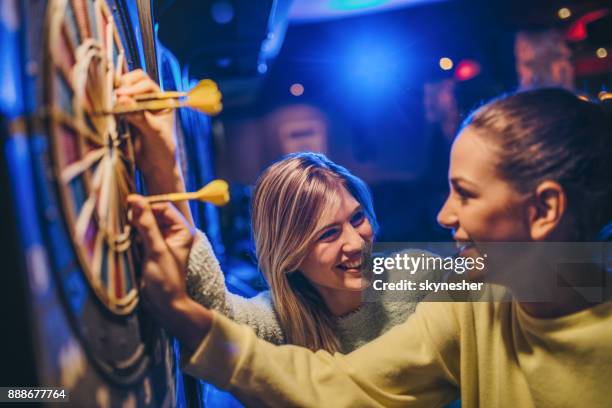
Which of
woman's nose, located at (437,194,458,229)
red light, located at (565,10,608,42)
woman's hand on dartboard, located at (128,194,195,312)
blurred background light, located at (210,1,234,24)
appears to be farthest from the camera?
red light, located at (565,10,608,42)

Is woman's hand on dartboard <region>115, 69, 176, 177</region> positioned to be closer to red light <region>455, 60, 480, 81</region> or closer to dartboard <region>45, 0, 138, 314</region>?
dartboard <region>45, 0, 138, 314</region>

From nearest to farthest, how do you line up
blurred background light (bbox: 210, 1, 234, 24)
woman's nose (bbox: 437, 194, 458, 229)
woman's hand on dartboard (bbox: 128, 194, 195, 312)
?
woman's hand on dartboard (bbox: 128, 194, 195, 312) < woman's nose (bbox: 437, 194, 458, 229) < blurred background light (bbox: 210, 1, 234, 24)

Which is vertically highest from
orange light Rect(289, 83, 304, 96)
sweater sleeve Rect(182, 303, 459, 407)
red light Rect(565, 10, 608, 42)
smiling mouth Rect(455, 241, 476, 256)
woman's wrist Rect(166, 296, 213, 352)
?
red light Rect(565, 10, 608, 42)

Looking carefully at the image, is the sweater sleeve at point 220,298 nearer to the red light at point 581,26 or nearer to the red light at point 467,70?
the red light at point 467,70

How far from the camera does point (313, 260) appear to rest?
1.04 m

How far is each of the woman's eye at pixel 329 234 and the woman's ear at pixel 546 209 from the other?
1.20 feet

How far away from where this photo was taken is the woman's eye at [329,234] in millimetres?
1032

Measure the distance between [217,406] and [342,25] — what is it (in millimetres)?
956

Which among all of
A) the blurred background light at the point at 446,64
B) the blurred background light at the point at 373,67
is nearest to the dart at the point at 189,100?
the blurred background light at the point at 373,67

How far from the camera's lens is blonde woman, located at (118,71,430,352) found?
1.03 m

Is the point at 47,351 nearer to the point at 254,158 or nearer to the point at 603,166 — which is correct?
the point at 254,158

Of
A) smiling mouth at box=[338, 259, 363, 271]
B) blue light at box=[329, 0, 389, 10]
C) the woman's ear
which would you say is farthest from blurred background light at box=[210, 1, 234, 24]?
the woman's ear

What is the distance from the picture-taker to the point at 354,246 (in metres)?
1.02

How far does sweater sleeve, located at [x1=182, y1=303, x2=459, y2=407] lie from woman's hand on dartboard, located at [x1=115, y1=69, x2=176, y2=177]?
274 millimetres
